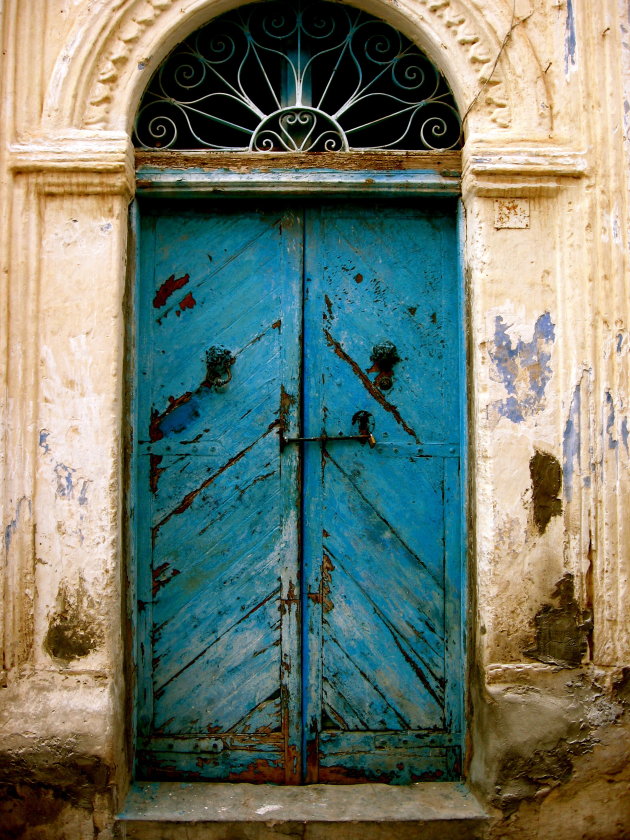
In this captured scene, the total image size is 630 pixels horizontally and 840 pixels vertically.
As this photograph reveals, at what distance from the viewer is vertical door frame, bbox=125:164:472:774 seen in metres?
3.37

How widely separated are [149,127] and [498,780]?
3.31 meters

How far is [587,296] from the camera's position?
3.22m

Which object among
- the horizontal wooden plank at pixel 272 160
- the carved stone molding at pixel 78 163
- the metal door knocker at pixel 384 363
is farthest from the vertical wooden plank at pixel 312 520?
the carved stone molding at pixel 78 163

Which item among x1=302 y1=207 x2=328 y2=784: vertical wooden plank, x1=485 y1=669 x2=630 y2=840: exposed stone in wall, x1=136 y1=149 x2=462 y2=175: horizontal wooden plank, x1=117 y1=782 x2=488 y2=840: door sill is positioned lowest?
x1=117 y1=782 x2=488 y2=840: door sill

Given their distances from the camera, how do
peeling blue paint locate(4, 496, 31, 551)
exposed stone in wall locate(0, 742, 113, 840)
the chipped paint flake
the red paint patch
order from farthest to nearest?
the red paint patch, the chipped paint flake, peeling blue paint locate(4, 496, 31, 551), exposed stone in wall locate(0, 742, 113, 840)

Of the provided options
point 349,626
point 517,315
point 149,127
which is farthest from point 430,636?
point 149,127

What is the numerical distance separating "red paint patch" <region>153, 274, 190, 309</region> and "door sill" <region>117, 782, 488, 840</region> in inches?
87.7

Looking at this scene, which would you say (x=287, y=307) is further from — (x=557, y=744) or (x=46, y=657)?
(x=557, y=744)

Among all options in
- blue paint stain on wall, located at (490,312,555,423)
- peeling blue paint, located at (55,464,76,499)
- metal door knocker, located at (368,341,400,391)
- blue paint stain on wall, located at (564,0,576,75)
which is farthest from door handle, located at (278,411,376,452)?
Answer: blue paint stain on wall, located at (564,0,576,75)

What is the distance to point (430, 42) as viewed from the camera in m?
3.34

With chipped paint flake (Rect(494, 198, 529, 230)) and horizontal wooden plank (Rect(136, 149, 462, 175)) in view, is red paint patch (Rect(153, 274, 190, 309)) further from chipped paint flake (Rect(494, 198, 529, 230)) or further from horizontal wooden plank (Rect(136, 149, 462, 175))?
chipped paint flake (Rect(494, 198, 529, 230))

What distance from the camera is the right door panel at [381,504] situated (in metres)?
3.41

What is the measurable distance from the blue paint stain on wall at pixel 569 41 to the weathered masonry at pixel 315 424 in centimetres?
1

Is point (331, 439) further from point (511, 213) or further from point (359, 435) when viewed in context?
point (511, 213)
